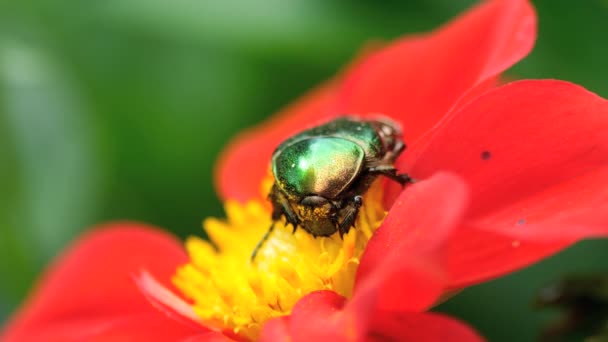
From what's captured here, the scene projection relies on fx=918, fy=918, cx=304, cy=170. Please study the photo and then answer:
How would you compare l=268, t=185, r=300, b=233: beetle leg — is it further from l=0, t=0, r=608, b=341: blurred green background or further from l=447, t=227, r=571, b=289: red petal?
l=0, t=0, r=608, b=341: blurred green background

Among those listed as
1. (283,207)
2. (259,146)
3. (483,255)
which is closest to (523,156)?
(483,255)

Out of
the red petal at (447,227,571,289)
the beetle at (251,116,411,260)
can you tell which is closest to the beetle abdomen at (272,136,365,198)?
the beetle at (251,116,411,260)

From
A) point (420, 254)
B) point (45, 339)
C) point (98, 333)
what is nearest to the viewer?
point (420, 254)

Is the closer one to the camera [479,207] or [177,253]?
[479,207]

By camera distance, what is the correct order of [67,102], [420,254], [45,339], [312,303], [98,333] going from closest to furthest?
[420,254], [312,303], [98,333], [45,339], [67,102]

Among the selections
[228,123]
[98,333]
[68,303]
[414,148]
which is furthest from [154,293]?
[228,123]

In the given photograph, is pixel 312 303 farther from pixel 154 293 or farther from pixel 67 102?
pixel 67 102
